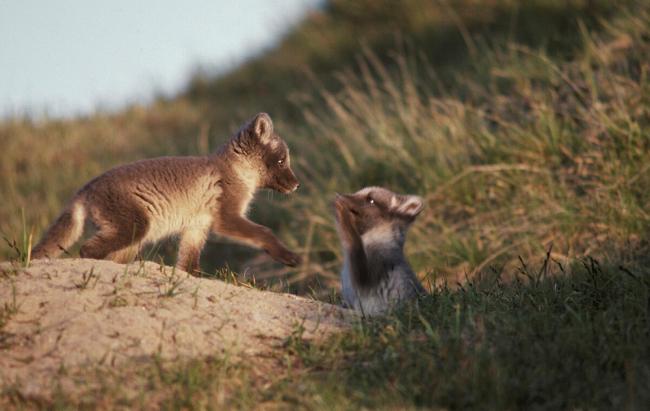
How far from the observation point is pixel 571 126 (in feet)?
26.9

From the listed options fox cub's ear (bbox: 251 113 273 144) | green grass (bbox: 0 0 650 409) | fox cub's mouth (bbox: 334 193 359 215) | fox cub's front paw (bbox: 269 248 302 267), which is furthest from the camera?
fox cub's ear (bbox: 251 113 273 144)

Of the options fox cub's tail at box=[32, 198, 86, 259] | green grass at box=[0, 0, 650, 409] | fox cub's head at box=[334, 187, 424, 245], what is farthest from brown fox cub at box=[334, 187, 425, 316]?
fox cub's tail at box=[32, 198, 86, 259]

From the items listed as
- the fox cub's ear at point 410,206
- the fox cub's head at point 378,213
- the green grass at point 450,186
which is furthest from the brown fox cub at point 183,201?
the fox cub's ear at point 410,206

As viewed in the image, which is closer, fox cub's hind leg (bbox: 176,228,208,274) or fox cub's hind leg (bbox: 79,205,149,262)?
fox cub's hind leg (bbox: 79,205,149,262)

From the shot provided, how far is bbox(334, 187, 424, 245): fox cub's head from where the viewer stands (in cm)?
546

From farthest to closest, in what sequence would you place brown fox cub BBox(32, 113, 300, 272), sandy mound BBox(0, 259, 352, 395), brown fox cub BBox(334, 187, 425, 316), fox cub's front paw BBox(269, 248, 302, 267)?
fox cub's front paw BBox(269, 248, 302, 267), brown fox cub BBox(32, 113, 300, 272), brown fox cub BBox(334, 187, 425, 316), sandy mound BBox(0, 259, 352, 395)

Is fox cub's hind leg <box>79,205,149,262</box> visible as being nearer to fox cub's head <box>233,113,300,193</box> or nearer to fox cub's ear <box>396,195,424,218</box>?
fox cub's head <box>233,113,300,193</box>

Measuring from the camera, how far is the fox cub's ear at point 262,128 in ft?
20.2

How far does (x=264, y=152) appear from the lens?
20.4 feet

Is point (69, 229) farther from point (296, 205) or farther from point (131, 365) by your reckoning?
point (296, 205)

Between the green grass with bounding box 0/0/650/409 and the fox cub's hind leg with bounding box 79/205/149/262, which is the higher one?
the fox cub's hind leg with bounding box 79/205/149/262

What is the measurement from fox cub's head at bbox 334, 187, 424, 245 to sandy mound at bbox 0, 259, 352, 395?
0.86m

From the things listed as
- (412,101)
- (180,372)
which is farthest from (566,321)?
(412,101)

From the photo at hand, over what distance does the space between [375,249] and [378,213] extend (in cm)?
32
